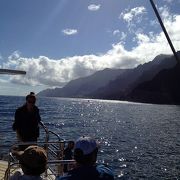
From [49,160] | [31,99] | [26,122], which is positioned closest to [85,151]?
[49,160]

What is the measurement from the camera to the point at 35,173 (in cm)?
392

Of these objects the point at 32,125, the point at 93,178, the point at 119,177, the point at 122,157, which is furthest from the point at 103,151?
the point at 93,178

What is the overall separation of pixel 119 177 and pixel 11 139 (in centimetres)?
1320

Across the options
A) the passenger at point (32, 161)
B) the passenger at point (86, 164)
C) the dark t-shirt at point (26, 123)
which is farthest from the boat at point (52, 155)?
the passenger at point (86, 164)

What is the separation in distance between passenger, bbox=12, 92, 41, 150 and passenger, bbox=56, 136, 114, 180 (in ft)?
18.0

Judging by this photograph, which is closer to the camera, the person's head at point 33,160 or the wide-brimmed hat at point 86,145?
the person's head at point 33,160

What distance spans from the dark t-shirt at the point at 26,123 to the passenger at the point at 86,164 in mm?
5628

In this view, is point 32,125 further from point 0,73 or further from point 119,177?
point 119,177

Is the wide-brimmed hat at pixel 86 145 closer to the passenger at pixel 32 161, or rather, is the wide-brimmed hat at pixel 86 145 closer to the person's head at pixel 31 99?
the passenger at pixel 32 161

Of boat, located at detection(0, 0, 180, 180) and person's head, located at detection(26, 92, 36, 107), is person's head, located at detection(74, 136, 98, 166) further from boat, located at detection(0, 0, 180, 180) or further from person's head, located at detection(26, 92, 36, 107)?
person's head, located at detection(26, 92, 36, 107)

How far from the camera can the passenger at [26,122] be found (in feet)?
31.2

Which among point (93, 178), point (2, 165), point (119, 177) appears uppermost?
point (93, 178)

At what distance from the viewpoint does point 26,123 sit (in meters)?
9.60

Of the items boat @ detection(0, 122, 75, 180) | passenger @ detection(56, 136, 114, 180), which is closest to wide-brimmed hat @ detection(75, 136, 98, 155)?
passenger @ detection(56, 136, 114, 180)
